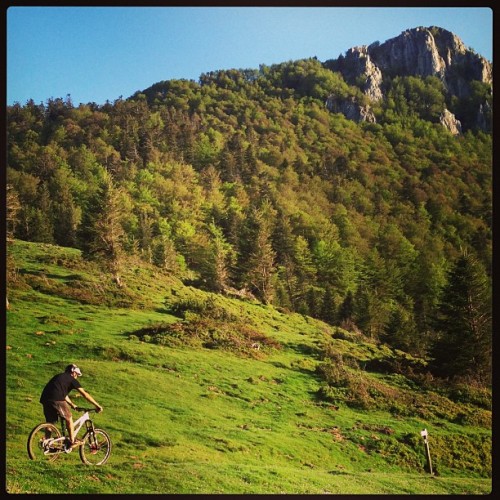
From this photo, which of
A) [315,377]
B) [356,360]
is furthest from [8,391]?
[356,360]

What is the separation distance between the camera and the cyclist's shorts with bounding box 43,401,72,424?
1389 cm

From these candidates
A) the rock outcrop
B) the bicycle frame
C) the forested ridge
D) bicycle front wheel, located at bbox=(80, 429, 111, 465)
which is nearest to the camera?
the bicycle frame

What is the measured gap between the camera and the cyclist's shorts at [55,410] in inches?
547

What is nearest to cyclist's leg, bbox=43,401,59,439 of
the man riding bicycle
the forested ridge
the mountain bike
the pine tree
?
the man riding bicycle

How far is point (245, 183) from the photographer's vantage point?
46625 millimetres

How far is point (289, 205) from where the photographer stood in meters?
44.2

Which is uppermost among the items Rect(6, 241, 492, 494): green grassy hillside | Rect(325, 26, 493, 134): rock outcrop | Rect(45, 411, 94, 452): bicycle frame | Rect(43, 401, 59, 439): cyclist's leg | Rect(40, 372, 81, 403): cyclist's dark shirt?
Rect(325, 26, 493, 134): rock outcrop

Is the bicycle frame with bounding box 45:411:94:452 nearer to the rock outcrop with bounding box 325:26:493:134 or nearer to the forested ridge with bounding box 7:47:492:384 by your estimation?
the forested ridge with bounding box 7:47:492:384

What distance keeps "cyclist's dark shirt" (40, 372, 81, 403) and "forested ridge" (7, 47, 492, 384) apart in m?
21.8

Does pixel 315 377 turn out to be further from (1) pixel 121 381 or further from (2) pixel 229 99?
(2) pixel 229 99

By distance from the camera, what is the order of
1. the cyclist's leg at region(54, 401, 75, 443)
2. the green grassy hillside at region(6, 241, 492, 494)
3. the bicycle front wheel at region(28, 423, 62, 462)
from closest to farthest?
the bicycle front wheel at region(28, 423, 62, 462) → the cyclist's leg at region(54, 401, 75, 443) → the green grassy hillside at region(6, 241, 492, 494)

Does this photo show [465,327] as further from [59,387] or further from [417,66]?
[417,66]

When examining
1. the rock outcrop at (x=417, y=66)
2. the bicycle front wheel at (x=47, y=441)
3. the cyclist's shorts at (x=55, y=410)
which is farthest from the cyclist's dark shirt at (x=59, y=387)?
the rock outcrop at (x=417, y=66)

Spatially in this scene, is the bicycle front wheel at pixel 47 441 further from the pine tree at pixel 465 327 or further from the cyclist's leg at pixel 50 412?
the pine tree at pixel 465 327
